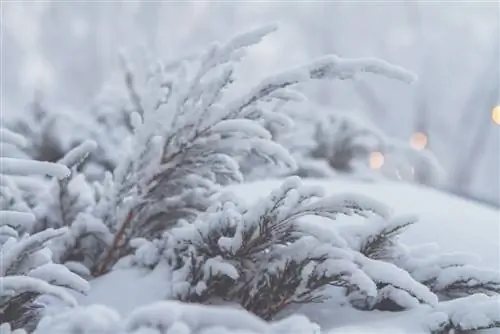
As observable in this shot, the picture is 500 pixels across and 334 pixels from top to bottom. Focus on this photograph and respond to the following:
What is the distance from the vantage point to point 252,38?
2332mm

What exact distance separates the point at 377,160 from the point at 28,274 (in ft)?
20.7

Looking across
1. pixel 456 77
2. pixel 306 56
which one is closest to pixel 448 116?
pixel 456 77

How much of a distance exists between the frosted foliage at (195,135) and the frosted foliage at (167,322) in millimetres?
730

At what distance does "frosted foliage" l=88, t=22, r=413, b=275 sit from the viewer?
7.57ft

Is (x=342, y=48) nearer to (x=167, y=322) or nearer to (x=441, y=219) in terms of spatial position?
(x=441, y=219)

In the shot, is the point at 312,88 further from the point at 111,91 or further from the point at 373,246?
the point at 373,246

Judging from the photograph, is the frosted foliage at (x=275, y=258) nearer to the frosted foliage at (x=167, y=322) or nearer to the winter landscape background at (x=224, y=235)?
the winter landscape background at (x=224, y=235)

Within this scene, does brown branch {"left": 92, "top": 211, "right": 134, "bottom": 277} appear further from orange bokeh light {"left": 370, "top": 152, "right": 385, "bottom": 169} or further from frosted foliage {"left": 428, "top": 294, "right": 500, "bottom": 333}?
orange bokeh light {"left": 370, "top": 152, "right": 385, "bottom": 169}

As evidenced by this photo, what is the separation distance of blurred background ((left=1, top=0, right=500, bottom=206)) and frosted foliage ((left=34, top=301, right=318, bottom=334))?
16397 millimetres

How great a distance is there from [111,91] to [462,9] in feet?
67.5

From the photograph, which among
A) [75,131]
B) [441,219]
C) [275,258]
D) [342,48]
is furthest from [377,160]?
[342,48]

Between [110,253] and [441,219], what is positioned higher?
[441,219]

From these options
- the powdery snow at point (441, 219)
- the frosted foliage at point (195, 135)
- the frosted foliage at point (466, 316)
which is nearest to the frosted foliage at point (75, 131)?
the powdery snow at point (441, 219)

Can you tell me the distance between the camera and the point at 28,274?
5.84 ft
